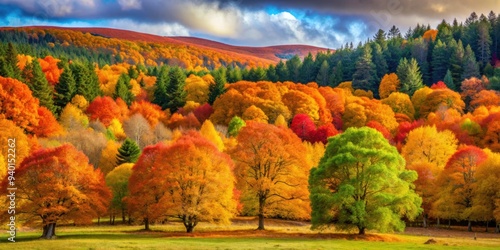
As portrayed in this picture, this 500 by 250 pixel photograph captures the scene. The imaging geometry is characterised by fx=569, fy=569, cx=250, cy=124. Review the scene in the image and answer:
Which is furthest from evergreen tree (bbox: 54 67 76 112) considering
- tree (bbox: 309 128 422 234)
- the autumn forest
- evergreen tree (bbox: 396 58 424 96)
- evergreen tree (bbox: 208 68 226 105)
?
evergreen tree (bbox: 396 58 424 96)

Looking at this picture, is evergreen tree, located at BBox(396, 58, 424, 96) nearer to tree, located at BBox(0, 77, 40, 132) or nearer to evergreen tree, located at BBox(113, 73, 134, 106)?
evergreen tree, located at BBox(113, 73, 134, 106)

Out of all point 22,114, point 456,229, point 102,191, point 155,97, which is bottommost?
point 456,229

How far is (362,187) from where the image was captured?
193ft

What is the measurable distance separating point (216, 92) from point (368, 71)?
49805mm

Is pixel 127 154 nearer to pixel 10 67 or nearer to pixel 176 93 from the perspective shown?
pixel 10 67

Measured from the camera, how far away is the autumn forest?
58.9 m

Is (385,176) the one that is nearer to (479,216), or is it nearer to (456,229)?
(479,216)

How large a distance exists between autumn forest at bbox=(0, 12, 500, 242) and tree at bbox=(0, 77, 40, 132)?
274mm

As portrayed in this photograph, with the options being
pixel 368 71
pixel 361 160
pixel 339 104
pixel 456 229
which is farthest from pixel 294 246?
Answer: pixel 368 71

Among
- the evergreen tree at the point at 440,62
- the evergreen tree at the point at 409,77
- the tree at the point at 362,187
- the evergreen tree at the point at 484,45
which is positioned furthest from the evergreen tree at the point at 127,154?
the evergreen tree at the point at 484,45

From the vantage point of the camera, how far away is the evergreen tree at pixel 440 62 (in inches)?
6993

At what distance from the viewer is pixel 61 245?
4634 centimetres

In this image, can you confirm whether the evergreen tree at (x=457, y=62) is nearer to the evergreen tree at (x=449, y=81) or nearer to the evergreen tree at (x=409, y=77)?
the evergreen tree at (x=449, y=81)

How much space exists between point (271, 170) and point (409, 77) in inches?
4300
